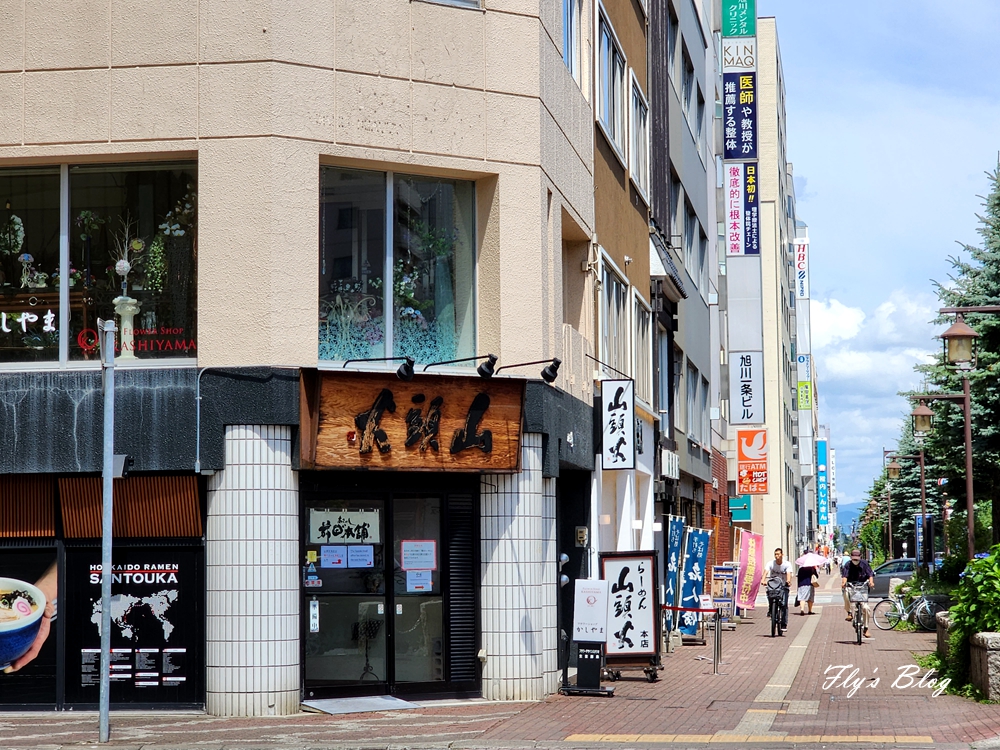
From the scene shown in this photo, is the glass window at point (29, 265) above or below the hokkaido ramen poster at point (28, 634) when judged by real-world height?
above

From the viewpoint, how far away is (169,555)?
15.8m

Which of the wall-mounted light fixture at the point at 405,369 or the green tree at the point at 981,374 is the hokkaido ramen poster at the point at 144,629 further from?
the green tree at the point at 981,374

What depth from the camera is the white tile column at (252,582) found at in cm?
1527

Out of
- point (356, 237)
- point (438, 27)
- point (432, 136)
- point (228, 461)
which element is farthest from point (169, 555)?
point (438, 27)

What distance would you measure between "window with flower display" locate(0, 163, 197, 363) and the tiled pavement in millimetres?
4357

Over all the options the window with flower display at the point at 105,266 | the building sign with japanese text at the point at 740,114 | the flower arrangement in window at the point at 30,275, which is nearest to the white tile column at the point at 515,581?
the window with flower display at the point at 105,266

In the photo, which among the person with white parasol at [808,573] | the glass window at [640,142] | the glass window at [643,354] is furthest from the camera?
the person with white parasol at [808,573]

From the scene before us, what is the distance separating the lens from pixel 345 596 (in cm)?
1627

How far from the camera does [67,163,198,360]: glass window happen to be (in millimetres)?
16109

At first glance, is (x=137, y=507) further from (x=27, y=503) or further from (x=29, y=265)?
(x=29, y=265)

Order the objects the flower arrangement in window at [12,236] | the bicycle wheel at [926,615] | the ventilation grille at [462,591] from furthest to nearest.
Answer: the bicycle wheel at [926,615]
the ventilation grille at [462,591]
the flower arrangement in window at [12,236]

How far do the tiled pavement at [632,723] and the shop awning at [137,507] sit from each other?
208 centimetres

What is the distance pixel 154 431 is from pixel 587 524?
7.84 metres

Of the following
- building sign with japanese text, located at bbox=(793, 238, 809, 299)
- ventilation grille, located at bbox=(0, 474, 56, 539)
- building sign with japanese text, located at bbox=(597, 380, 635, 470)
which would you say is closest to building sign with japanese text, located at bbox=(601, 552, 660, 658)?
building sign with japanese text, located at bbox=(597, 380, 635, 470)
